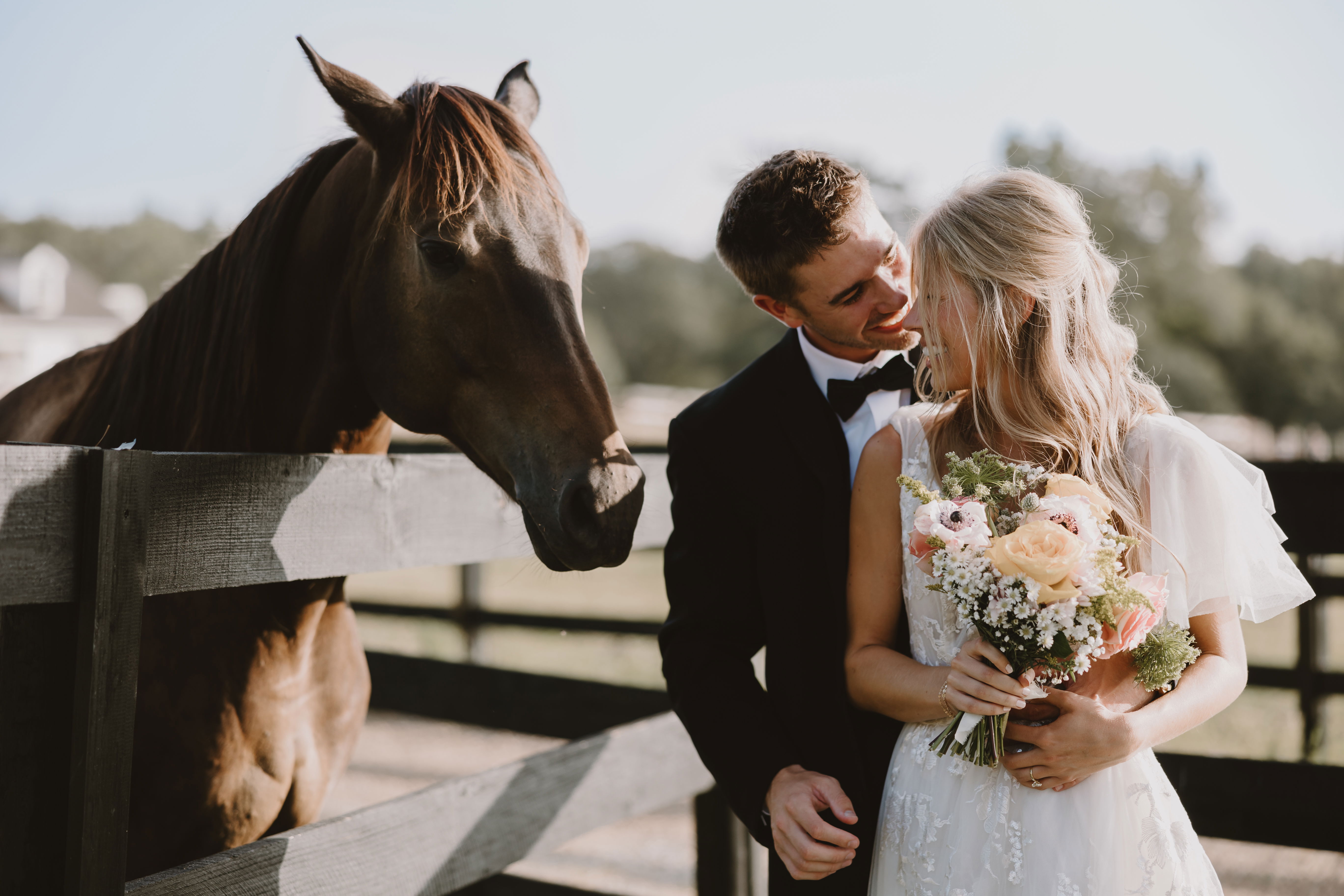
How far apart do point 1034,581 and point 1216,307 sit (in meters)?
46.9

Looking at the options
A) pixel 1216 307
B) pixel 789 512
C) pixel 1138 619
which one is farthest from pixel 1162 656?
pixel 1216 307

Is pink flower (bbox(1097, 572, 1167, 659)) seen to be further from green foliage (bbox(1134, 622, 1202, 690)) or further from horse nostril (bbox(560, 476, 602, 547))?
horse nostril (bbox(560, 476, 602, 547))

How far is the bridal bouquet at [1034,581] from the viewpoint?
1.24 metres

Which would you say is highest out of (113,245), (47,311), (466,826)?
(113,245)

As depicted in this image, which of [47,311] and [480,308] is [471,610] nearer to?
[480,308]

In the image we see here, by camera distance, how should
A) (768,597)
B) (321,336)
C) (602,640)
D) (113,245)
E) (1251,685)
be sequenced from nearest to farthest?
(768,597)
(321,336)
(1251,685)
(602,640)
(113,245)

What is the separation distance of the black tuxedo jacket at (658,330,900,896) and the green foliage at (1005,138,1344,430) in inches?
1399

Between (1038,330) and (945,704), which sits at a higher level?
(1038,330)

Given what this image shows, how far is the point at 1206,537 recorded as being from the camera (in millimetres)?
1456

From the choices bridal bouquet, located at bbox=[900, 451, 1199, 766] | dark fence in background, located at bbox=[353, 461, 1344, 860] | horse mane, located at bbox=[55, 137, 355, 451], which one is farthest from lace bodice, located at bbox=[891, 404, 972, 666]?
dark fence in background, located at bbox=[353, 461, 1344, 860]

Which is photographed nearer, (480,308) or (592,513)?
(592,513)

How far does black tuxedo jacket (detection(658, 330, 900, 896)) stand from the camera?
5.67 feet

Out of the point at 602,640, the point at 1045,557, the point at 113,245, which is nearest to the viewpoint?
the point at 1045,557

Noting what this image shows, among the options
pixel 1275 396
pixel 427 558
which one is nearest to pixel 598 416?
pixel 427 558
